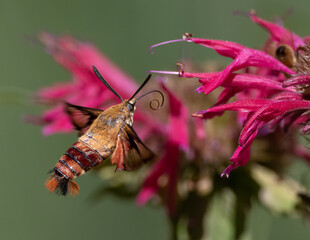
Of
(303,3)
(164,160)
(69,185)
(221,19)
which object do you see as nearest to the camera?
(69,185)

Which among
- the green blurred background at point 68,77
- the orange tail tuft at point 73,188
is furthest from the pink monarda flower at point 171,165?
the green blurred background at point 68,77

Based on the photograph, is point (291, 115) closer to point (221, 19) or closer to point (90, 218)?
point (90, 218)

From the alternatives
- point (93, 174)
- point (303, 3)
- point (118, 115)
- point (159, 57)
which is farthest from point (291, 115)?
point (159, 57)

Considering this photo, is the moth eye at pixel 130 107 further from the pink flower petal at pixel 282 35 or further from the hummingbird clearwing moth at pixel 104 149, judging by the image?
the pink flower petal at pixel 282 35

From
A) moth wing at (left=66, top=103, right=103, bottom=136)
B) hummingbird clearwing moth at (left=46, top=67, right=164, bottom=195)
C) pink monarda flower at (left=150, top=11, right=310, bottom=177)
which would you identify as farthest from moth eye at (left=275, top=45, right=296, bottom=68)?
moth wing at (left=66, top=103, right=103, bottom=136)

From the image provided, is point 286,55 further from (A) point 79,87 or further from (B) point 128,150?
(A) point 79,87

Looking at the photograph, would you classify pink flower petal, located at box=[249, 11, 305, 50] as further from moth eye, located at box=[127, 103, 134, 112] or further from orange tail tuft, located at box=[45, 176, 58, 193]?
orange tail tuft, located at box=[45, 176, 58, 193]
